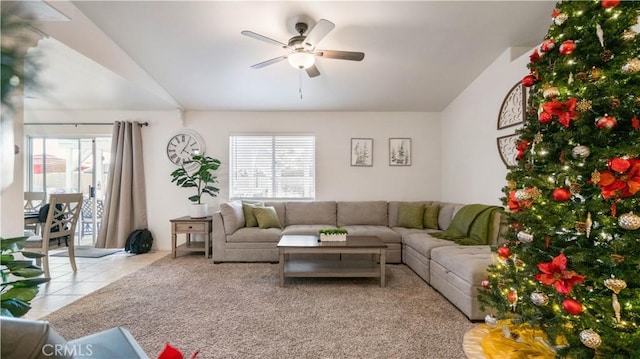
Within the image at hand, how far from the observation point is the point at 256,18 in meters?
2.84

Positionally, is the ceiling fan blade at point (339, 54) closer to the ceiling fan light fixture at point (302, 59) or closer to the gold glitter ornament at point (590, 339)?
the ceiling fan light fixture at point (302, 59)

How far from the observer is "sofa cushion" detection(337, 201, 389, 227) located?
469 cm

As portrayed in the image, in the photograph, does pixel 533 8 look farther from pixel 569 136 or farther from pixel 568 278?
pixel 568 278

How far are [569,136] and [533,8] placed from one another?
2112mm

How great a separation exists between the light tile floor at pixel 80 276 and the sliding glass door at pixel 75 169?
1007mm

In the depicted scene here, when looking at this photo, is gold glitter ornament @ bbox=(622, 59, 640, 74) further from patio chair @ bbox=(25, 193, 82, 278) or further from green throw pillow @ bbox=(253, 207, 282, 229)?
patio chair @ bbox=(25, 193, 82, 278)

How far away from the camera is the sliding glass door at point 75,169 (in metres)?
4.91

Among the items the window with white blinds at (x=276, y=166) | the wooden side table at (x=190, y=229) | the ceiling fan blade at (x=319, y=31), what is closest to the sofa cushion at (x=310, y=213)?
the window with white blinds at (x=276, y=166)

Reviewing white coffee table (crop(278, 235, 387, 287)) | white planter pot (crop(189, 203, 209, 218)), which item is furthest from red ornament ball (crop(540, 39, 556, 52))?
white planter pot (crop(189, 203, 209, 218))

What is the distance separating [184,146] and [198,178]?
71cm

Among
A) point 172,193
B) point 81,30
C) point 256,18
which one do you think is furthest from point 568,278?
point 172,193

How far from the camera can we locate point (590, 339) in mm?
1219

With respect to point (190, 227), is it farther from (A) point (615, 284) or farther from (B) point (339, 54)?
(A) point (615, 284)

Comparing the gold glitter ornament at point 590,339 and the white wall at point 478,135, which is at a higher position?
the white wall at point 478,135
